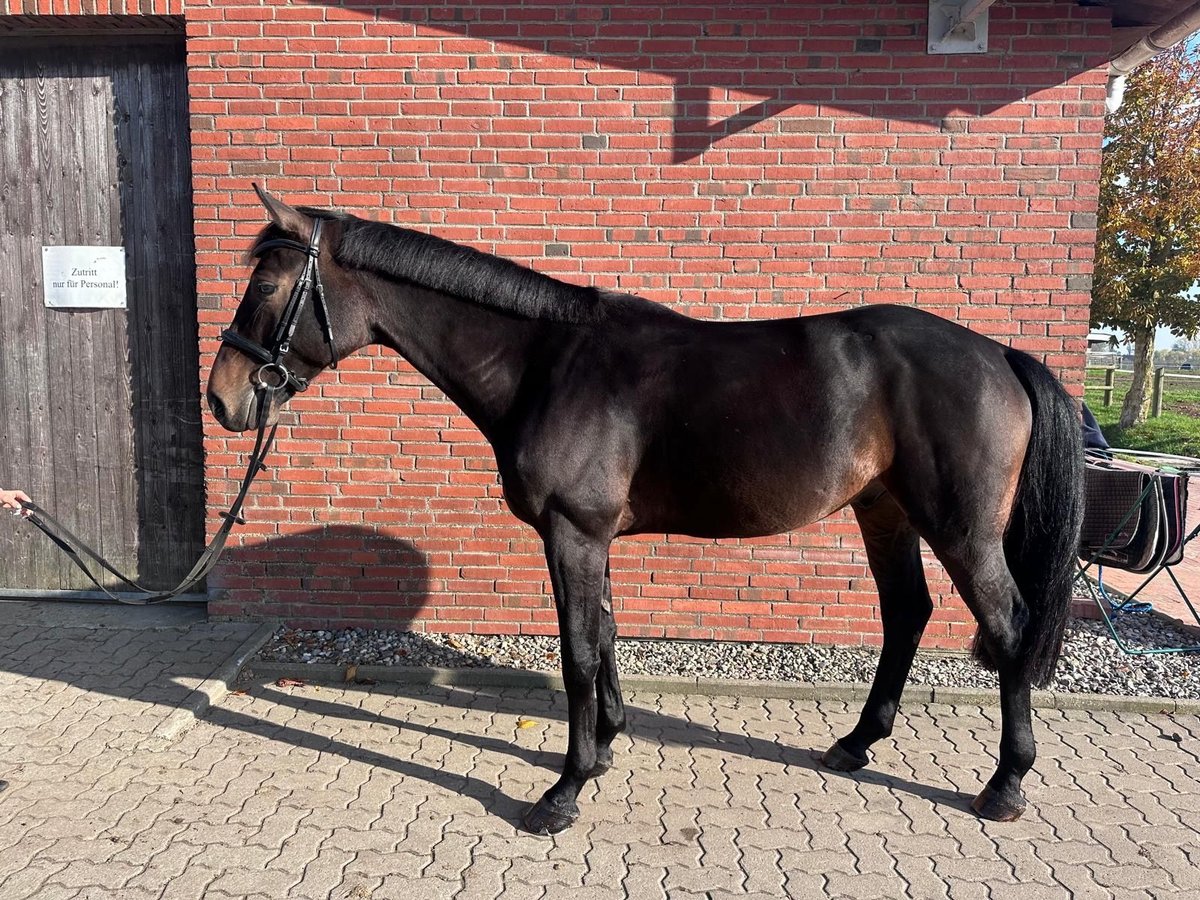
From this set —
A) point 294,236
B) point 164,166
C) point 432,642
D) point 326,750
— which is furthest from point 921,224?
point 164,166

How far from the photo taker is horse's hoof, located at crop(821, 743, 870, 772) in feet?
10.8

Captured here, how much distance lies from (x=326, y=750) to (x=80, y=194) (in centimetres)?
380

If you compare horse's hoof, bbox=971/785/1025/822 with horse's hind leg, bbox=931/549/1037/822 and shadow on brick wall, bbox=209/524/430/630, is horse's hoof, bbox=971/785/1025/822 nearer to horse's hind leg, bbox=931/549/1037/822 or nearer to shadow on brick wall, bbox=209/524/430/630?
horse's hind leg, bbox=931/549/1037/822

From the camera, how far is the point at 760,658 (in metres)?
4.39

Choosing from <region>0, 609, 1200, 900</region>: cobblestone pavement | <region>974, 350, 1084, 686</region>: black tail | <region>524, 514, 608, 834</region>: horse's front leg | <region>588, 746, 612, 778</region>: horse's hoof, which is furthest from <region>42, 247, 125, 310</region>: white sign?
<region>974, 350, 1084, 686</region>: black tail

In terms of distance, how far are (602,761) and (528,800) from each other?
14.1 inches

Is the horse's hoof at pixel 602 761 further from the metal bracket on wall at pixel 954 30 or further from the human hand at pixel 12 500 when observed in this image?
the metal bracket on wall at pixel 954 30

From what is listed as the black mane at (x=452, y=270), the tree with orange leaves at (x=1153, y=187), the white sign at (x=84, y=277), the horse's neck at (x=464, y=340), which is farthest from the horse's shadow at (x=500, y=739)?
the tree with orange leaves at (x=1153, y=187)

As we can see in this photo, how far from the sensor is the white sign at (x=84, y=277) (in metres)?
4.86

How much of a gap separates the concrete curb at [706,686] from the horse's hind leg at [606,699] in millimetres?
758

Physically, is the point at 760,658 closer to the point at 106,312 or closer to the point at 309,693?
the point at 309,693

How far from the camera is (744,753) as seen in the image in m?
3.43

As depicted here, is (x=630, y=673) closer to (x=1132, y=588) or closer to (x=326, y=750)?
(x=326, y=750)

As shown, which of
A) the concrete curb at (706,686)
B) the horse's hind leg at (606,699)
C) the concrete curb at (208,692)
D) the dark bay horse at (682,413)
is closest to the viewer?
the dark bay horse at (682,413)
